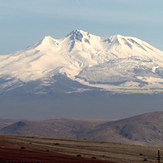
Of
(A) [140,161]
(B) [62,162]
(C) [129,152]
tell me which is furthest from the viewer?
(C) [129,152]

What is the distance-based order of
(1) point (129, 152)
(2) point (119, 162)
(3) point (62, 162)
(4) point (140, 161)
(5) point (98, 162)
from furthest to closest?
(1) point (129, 152) < (4) point (140, 161) < (2) point (119, 162) < (5) point (98, 162) < (3) point (62, 162)

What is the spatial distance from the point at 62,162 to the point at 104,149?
44717 mm

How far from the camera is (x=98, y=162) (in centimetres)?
6600

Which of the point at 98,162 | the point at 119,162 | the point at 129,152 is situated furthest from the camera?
the point at 129,152

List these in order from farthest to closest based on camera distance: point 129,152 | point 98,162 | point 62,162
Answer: point 129,152
point 98,162
point 62,162

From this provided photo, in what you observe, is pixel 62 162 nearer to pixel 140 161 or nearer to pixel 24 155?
pixel 24 155

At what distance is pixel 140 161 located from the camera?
84938 mm

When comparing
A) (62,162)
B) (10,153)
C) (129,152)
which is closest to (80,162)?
(62,162)

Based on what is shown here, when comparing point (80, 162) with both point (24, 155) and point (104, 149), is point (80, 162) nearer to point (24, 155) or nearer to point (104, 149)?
point (24, 155)

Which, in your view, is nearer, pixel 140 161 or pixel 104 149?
pixel 140 161

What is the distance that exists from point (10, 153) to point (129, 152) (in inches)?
1604

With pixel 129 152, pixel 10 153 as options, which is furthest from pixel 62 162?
pixel 129 152

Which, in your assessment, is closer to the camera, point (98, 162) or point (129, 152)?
point (98, 162)

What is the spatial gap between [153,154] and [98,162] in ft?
127
